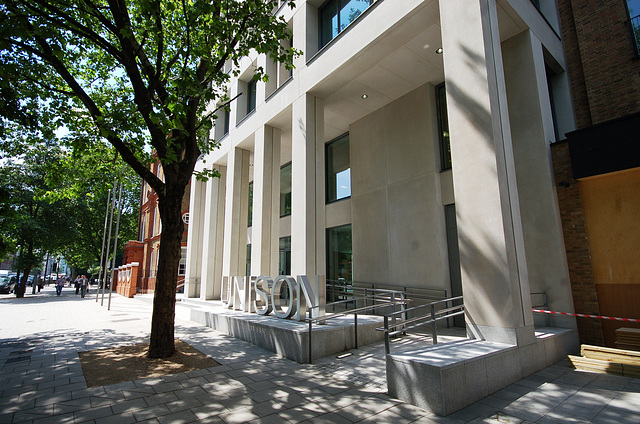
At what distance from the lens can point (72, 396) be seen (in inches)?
198

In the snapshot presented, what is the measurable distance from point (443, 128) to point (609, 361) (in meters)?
7.37

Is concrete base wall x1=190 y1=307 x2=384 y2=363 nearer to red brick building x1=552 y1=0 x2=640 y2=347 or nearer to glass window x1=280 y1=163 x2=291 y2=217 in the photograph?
red brick building x1=552 y1=0 x2=640 y2=347

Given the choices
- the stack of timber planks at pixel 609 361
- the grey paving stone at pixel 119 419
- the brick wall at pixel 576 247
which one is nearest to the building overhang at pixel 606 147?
the brick wall at pixel 576 247

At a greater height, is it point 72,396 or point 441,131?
point 441,131

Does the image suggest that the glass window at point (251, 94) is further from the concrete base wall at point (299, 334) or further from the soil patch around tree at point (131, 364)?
the soil patch around tree at point (131, 364)

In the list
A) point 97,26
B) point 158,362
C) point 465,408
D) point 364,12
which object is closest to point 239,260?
point 158,362

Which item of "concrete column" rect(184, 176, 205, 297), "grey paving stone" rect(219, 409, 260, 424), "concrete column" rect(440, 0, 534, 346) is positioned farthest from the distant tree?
"concrete column" rect(440, 0, 534, 346)

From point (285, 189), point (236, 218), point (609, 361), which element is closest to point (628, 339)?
point (609, 361)

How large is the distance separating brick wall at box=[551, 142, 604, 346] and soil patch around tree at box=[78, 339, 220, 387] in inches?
324

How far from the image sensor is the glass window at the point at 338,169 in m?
14.4

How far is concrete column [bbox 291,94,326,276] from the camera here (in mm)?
9930

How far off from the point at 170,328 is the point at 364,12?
9.35 meters

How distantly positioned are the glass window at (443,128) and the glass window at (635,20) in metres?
4.66

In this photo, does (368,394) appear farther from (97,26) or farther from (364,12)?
(97,26)
